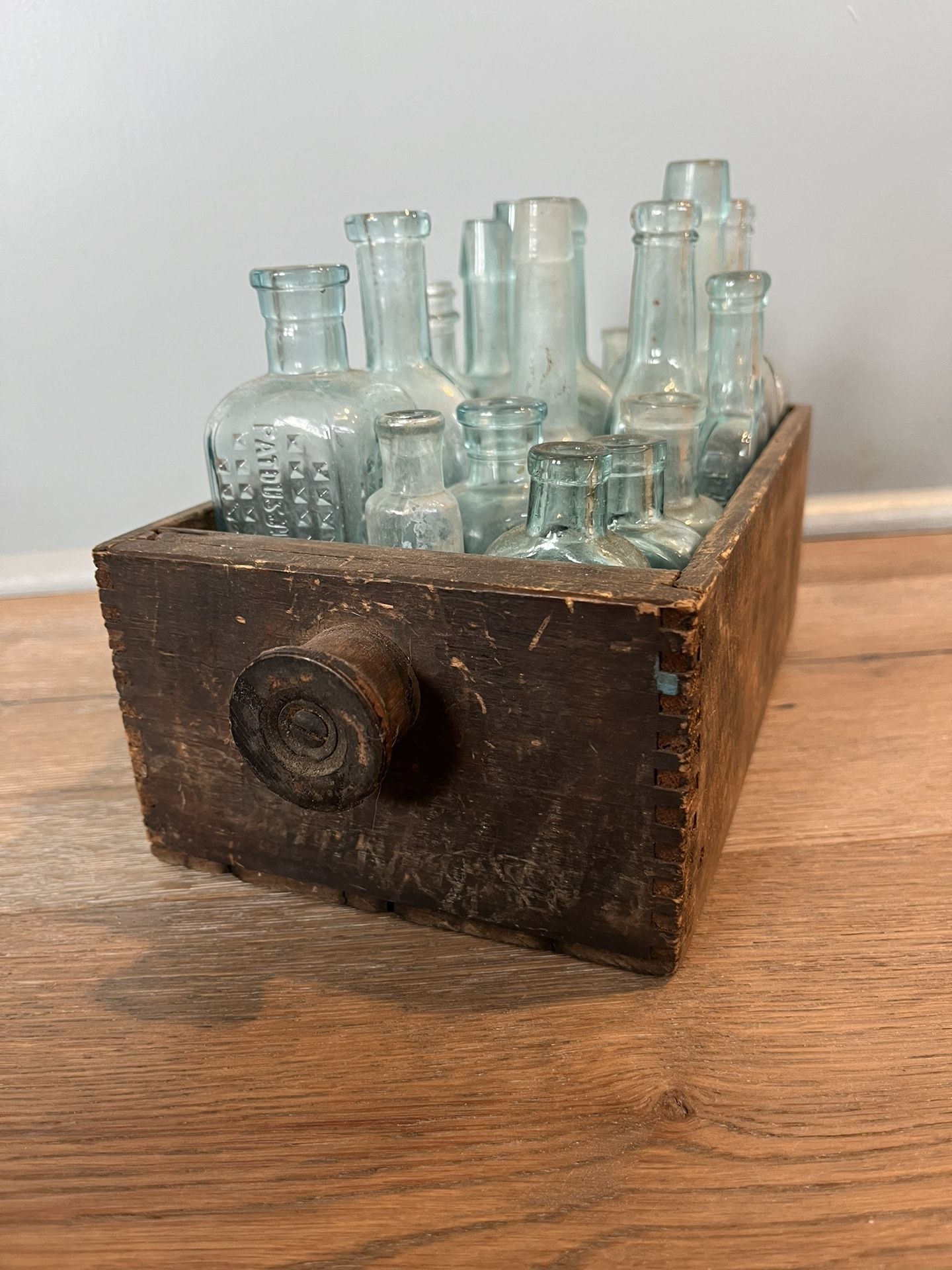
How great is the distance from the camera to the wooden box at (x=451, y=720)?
0.47m

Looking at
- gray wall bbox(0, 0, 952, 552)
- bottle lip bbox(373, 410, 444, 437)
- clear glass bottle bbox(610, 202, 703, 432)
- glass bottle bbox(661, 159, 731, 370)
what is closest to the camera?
bottle lip bbox(373, 410, 444, 437)

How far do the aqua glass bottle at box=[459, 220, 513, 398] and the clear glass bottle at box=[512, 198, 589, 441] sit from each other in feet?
0.18

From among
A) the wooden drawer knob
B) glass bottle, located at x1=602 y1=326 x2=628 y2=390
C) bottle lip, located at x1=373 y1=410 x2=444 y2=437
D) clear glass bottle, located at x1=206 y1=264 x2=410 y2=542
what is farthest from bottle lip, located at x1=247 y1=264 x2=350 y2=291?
glass bottle, located at x1=602 y1=326 x2=628 y2=390

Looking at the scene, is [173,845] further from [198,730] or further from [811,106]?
[811,106]

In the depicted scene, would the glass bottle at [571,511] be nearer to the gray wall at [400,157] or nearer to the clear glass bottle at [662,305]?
the clear glass bottle at [662,305]

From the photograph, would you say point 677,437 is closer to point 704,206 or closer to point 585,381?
point 585,381

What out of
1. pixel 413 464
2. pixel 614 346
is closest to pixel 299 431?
pixel 413 464

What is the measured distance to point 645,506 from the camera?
22.1 inches

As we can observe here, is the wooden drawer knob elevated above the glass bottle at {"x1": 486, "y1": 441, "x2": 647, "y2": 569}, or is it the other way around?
the glass bottle at {"x1": 486, "y1": 441, "x2": 647, "y2": 569}

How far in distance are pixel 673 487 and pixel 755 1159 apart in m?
0.37

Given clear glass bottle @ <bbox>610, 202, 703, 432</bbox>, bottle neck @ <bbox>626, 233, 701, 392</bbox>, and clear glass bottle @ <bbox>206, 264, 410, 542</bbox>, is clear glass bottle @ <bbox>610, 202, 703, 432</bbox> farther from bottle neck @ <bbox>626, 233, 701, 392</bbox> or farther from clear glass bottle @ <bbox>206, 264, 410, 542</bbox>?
clear glass bottle @ <bbox>206, 264, 410, 542</bbox>

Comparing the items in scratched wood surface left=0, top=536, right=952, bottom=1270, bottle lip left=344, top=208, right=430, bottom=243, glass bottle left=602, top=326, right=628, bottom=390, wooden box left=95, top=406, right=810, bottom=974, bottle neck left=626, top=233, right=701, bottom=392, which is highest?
bottle lip left=344, top=208, right=430, bottom=243

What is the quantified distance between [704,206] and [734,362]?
15 cm

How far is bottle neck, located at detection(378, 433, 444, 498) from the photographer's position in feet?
1.80
